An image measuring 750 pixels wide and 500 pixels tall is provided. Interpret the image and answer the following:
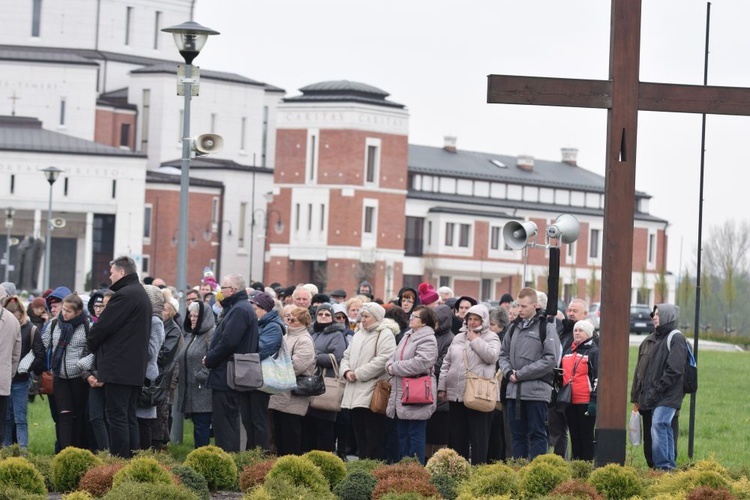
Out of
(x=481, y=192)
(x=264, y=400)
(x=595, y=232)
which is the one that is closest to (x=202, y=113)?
(x=481, y=192)

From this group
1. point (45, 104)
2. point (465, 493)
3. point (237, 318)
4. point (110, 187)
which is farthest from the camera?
point (45, 104)

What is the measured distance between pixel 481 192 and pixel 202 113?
51.4 ft

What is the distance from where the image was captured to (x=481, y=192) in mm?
92438

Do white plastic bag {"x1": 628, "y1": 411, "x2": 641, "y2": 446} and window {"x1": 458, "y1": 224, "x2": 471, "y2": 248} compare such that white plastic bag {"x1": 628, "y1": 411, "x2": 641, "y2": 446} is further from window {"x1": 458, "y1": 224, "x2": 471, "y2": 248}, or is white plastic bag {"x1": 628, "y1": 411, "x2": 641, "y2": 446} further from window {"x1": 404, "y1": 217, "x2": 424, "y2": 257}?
window {"x1": 458, "y1": 224, "x2": 471, "y2": 248}

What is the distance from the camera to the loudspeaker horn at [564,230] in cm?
1422

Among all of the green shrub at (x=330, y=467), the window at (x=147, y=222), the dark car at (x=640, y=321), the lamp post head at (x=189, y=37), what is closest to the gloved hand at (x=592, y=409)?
the green shrub at (x=330, y=467)

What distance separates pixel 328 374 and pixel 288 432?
70 cm

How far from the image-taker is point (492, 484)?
1118 cm

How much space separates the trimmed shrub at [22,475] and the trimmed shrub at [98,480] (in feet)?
0.91

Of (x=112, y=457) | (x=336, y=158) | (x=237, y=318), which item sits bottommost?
(x=112, y=457)

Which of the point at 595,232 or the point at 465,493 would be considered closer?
the point at 465,493

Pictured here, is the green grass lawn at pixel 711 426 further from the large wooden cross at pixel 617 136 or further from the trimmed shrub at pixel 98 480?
the trimmed shrub at pixel 98 480

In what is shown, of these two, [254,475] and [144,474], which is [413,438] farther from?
[144,474]

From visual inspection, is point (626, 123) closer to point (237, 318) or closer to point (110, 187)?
point (237, 318)
